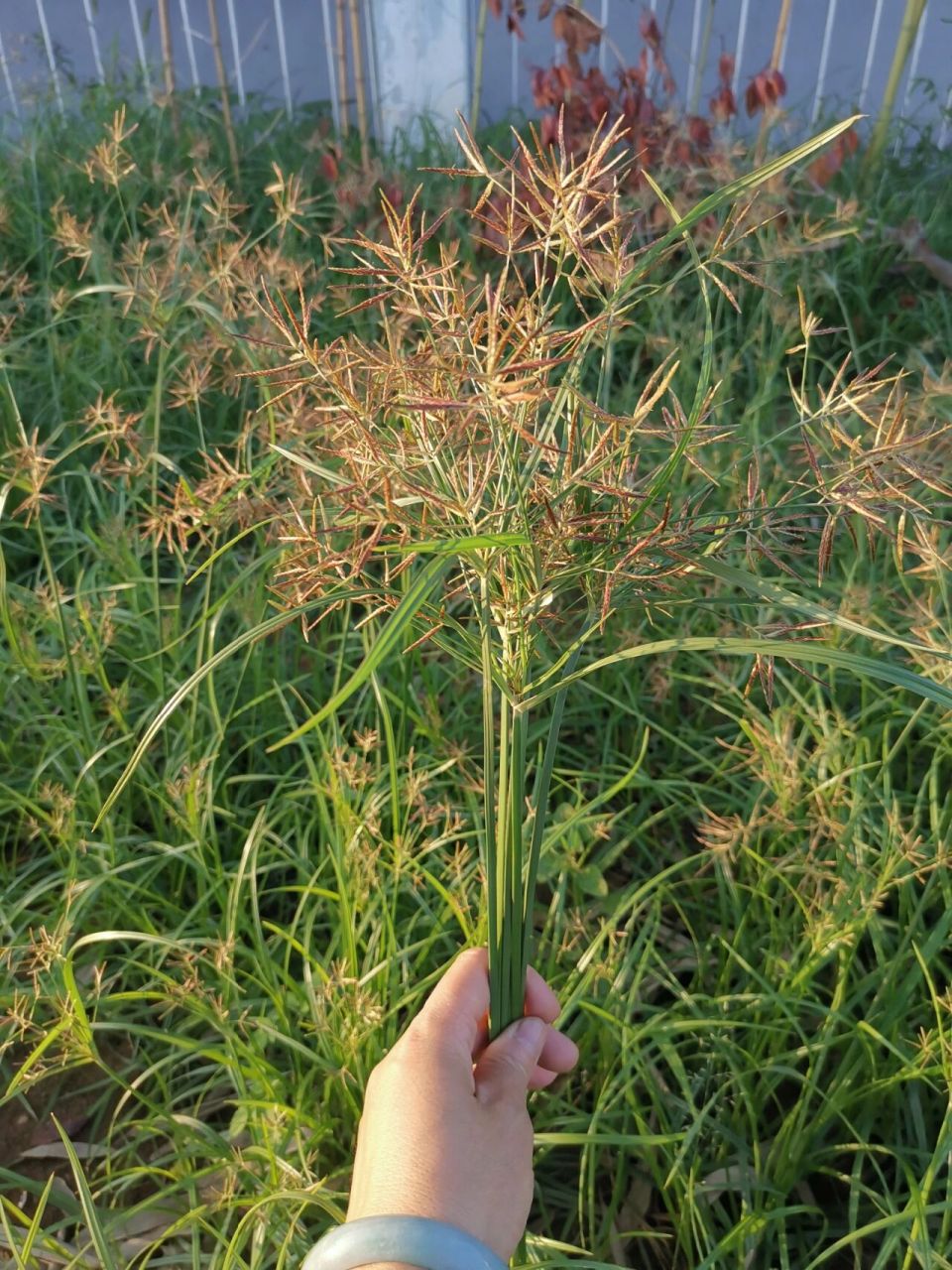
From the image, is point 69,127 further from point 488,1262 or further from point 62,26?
point 488,1262

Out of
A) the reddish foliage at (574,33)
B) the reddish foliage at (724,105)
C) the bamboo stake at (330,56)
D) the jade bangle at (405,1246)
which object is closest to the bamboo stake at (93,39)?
the bamboo stake at (330,56)

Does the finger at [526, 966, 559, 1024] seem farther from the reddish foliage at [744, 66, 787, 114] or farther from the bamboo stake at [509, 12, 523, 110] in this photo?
the bamboo stake at [509, 12, 523, 110]

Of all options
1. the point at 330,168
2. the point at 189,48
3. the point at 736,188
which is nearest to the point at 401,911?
the point at 736,188

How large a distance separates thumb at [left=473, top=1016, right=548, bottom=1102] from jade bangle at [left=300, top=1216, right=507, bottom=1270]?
0.47ft

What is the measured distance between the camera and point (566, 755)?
1.94 meters

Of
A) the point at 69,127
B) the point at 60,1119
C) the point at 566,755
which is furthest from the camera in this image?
the point at 69,127

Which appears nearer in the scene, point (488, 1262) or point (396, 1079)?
point (488, 1262)

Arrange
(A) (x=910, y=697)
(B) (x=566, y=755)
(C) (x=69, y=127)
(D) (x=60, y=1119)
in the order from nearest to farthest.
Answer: (D) (x=60, y=1119) → (A) (x=910, y=697) → (B) (x=566, y=755) → (C) (x=69, y=127)

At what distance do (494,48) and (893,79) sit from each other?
6.18 feet

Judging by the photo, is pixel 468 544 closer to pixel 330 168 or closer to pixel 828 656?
pixel 828 656

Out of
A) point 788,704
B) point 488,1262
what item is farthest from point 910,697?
point 488,1262

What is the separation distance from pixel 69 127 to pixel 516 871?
3704 millimetres

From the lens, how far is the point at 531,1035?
1022 mm

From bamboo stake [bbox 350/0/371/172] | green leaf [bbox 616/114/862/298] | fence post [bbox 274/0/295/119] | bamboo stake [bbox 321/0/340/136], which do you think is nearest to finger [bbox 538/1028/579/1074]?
green leaf [bbox 616/114/862/298]
